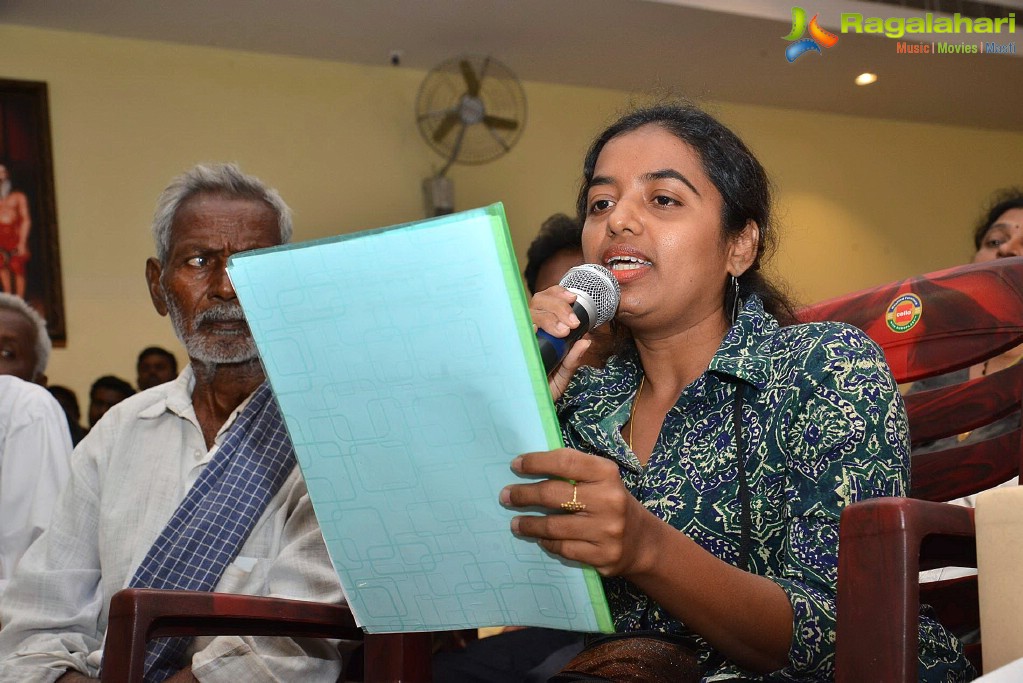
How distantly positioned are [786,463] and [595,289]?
34 centimetres

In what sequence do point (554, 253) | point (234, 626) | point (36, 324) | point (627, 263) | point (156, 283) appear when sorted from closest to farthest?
1. point (234, 626)
2. point (627, 263)
3. point (156, 283)
4. point (554, 253)
5. point (36, 324)

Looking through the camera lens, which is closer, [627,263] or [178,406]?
[627,263]

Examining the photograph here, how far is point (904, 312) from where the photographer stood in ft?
5.64

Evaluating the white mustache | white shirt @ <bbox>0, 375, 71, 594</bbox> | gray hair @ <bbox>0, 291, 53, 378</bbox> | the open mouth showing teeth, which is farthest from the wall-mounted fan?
the open mouth showing teeth

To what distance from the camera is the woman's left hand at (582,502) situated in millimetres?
963

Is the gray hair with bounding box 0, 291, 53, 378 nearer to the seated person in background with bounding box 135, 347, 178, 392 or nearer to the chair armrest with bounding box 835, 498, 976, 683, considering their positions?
the seated person in background with bounding box 135, 347, 178, 392

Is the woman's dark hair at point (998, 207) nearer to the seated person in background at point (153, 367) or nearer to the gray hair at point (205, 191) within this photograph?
the gray hair at point (205, 191)

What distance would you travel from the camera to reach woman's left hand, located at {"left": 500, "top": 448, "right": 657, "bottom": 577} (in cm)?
96

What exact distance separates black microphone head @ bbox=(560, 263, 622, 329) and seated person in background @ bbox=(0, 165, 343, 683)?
0.62 m

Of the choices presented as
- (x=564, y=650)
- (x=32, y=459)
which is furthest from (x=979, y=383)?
(x=32, y=459)

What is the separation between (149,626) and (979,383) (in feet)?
4.09

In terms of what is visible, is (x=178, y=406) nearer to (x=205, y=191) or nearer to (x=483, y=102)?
(x=205, y=191)
